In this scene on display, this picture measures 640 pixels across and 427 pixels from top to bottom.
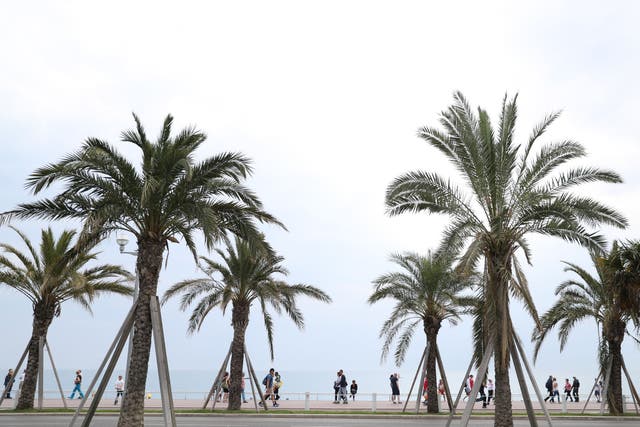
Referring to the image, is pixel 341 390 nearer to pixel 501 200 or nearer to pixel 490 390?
pixel 490 390

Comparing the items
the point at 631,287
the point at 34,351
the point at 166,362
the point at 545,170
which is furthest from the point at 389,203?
the point at 34,351

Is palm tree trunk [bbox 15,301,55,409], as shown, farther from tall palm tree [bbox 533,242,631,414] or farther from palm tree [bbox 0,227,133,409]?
tall palm tree [bbox 533,242,631,414]

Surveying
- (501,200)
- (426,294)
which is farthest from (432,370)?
(501,200)

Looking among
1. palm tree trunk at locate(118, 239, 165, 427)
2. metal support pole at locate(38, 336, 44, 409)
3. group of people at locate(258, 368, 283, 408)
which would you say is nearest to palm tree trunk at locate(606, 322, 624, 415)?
group of people at locate(258, 368, 283, 408)

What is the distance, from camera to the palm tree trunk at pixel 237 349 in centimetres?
3027

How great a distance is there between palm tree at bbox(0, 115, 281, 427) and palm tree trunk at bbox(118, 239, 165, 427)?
0.03m

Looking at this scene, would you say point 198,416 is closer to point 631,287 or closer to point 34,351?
point 34,351

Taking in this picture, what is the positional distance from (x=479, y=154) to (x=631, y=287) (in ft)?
29.9

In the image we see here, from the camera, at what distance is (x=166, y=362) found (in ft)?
57.0

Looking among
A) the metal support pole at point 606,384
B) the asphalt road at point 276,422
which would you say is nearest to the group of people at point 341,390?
the asphalt road at point 276,422

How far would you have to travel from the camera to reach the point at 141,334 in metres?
18.0

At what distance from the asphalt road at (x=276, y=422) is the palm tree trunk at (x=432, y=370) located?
3303mm

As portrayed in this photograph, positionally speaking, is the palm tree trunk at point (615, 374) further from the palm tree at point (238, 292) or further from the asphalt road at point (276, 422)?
the palm tree at point (238, 292)

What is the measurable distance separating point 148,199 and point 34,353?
15.6m
